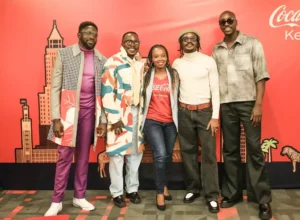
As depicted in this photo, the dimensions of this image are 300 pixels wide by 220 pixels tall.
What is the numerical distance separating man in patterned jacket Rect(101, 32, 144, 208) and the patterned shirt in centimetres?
74

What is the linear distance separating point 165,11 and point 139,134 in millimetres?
1231

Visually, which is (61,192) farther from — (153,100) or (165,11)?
(165,11)

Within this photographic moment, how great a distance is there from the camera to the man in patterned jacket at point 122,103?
307cm

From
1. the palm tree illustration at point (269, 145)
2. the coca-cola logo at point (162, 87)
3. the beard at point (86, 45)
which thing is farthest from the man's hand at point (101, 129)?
the palm tree illustration at point (269, 145)

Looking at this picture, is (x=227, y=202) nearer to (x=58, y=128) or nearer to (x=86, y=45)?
(x=58, y=128)

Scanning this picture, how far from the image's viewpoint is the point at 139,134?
3.21 metres

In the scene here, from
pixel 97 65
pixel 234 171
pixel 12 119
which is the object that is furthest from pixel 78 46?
pixel 234 171

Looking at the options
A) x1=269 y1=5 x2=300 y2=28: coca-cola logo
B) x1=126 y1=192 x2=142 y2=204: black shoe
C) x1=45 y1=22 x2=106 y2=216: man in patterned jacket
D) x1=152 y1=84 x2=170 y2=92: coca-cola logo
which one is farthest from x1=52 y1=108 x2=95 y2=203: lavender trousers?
x1=269 y1=5 x2=300 y2=28: coca-cola logo

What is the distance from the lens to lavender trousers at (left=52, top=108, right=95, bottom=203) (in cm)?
304

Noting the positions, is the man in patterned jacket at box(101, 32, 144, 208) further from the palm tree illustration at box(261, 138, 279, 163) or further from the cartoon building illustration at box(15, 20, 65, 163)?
the palm tree illustration at box(261, 138, 279, 163)

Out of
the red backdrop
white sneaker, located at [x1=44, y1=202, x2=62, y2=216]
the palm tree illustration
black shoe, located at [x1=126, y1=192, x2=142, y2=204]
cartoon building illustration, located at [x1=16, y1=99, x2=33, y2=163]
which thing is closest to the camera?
white sneaker, located at [x1=44, y1=202, x2=62, y2=216]

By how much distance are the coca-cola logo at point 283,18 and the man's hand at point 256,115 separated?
97 cm

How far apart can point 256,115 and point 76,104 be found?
4.86 feet

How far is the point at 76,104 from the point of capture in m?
2.98
